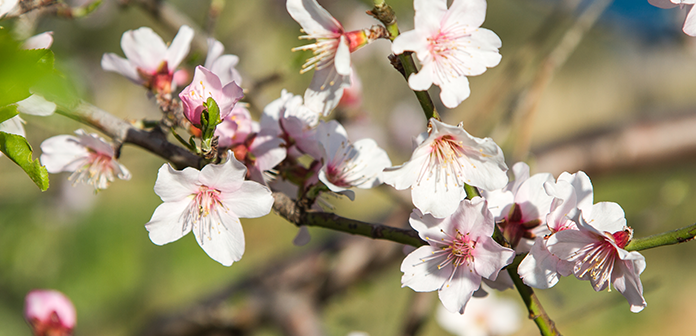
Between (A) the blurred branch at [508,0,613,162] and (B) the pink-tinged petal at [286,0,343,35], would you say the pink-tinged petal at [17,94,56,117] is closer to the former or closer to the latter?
(B) the pink-tinged petal at [286,0,343,35]

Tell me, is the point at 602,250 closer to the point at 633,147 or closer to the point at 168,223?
the point at 168,223

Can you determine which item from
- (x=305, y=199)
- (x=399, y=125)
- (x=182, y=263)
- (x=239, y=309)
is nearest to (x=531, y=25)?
(x=399, y=125)

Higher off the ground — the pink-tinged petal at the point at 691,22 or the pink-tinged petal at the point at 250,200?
the pink-tinged petal at the point at 691,22

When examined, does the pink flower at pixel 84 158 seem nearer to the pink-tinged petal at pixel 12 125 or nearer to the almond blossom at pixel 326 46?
the pink-tinged petal at pixel 12 125

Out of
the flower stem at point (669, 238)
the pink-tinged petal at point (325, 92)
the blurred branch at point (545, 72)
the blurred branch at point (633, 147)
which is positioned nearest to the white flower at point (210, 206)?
the pink-tinged petal at point (325, 92)

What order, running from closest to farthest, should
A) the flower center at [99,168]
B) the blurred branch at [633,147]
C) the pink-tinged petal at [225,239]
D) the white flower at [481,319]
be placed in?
1. the pink-tinged petal at [225,239]
2. the flower center at [99,168]
3. the white flower at [481,319]
4. the blurred branch at [633,147]

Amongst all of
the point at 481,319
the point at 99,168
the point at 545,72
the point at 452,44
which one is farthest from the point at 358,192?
the point at 452,44

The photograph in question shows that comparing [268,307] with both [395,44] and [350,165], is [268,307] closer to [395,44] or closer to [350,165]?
[350,165]

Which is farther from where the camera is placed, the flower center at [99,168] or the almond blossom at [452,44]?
the flower center at [99,168]
